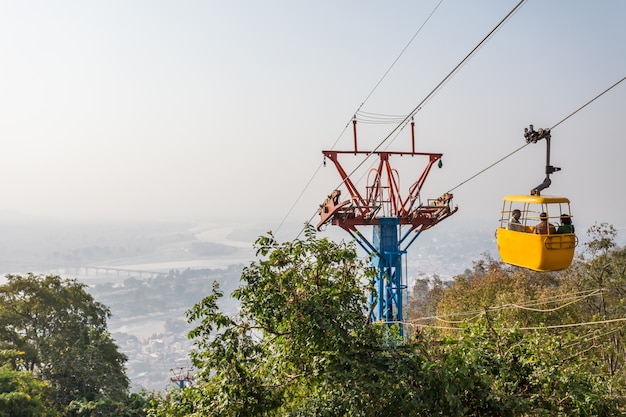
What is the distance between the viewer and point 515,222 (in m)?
8.33

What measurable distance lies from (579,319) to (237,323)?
58.9 ft

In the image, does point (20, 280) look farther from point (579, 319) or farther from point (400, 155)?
point (579, 319)

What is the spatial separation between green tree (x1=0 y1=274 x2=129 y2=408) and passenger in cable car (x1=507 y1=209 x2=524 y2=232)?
17.1m

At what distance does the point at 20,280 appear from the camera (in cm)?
2209

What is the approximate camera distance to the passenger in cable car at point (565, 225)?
761 cm

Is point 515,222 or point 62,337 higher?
point 515,222

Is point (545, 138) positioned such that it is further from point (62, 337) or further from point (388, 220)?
point (62, 337)

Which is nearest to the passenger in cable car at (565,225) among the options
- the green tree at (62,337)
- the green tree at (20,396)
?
the green tree at (20,396)

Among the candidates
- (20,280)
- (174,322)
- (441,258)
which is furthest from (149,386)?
(441,258)

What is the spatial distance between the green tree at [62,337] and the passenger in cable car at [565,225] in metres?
17.9

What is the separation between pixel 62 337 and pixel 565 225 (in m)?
21.8

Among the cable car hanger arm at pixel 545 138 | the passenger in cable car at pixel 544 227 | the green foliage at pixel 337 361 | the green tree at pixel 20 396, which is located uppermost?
the cable car hanger arm at pixel 545 138

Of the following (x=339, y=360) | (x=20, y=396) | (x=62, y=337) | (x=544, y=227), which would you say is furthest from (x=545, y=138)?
(x=62, y=337)

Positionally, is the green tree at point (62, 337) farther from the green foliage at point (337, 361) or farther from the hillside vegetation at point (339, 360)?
the green foliage at point (337, 361)
